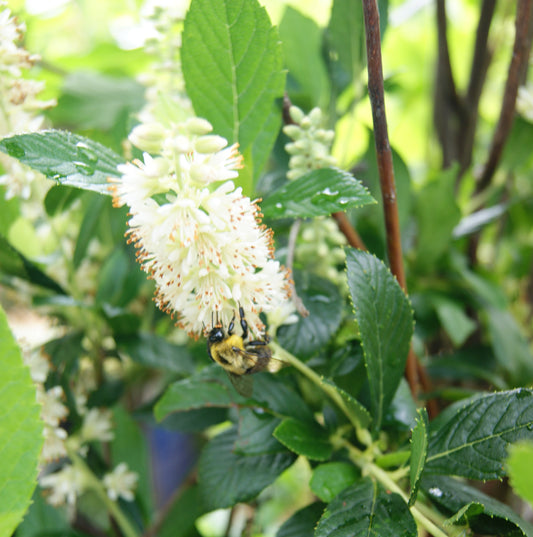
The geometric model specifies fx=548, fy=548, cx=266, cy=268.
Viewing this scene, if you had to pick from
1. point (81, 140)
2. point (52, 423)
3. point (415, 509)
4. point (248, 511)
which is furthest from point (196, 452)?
point (81, 140)

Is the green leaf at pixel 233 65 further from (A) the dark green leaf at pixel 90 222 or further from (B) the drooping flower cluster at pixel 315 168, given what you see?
(A) the dark green leaf at pixel 90 222

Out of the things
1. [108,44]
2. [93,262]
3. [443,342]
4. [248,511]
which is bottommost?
[248,511]

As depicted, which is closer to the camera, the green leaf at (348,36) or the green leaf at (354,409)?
the green leaf at (354,409)

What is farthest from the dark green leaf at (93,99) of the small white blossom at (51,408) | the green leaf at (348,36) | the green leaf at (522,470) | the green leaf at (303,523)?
the green leaf at (522,470)

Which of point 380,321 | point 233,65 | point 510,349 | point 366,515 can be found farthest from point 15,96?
point 510,349

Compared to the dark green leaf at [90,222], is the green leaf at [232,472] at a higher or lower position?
lower

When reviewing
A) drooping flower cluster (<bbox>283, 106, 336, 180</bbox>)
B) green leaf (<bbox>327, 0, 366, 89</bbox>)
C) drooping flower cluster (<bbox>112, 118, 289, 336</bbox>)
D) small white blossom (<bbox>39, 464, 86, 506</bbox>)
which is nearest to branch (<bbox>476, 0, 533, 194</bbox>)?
green leaf (<bbox>327, 0, 366, 89</bbox>)

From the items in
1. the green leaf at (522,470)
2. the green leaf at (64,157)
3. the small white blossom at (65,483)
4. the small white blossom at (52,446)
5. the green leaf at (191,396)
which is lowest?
the small white blossom at (65,483)

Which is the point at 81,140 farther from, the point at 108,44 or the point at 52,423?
the point at 108,44
